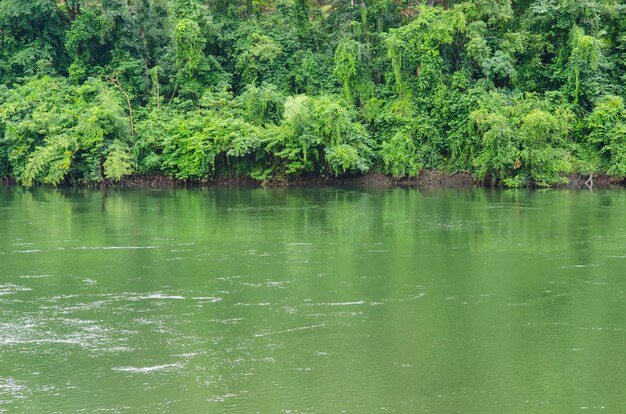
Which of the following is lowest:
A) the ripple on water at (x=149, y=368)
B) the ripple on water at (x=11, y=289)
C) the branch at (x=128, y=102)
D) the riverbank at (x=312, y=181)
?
the ripple on water at (x=149, y=368)

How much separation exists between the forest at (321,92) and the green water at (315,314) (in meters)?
12.0

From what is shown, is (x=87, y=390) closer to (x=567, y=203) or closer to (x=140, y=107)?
(x=567, y=203)

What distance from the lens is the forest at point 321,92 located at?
126 ft

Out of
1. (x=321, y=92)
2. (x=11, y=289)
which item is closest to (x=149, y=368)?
(x=11, y=289)

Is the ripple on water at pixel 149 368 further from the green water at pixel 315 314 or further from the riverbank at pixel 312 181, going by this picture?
the riverbank at pixel 312 181

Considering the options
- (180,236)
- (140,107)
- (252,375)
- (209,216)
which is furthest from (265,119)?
(252,375)

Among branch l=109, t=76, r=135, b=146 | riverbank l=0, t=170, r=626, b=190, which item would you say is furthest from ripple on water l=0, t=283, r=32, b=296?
branch l=109, t=76, r=135, b=146

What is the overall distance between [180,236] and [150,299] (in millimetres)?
7711

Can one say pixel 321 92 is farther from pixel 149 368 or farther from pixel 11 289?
pixel 149 368

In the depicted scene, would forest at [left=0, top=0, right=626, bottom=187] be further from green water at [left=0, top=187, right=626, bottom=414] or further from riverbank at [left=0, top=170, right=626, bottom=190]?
green water at [left=0, top=187, right=626, bottom=414]

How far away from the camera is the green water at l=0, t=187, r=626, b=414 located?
1070 centimetres

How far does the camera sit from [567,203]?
3031cm

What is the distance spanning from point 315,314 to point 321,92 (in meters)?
28.9

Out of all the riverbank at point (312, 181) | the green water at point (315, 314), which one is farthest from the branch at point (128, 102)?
the green water at point (315, 314)
